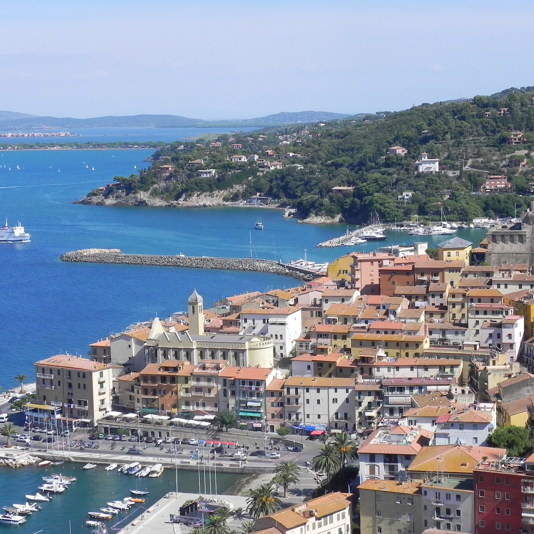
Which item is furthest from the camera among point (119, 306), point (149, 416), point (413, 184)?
point (413, 184)

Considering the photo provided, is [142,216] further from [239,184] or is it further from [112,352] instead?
[112,352]

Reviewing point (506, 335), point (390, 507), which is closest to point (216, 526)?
point (390, 507)

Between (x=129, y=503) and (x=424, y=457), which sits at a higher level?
(x=424, y=457)

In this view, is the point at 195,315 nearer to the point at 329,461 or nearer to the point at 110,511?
A: the point at 110,511

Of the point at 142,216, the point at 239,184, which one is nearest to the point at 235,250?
the point at 142,216

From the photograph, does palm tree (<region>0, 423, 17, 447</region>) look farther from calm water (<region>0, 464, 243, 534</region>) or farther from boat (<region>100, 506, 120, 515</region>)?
boat (<region>100, 506, 120, 515</region>)

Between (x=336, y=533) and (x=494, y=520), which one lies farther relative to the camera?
(x=336, y=533)
